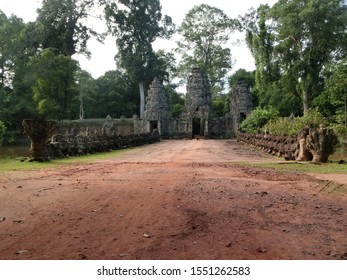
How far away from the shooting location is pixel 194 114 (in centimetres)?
4347

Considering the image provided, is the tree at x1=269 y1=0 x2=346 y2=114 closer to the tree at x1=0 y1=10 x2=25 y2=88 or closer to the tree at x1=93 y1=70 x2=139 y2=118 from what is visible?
the tree at x1=93 y1=70 x2=139 y2=118

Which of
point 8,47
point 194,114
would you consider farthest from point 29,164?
point 194,114

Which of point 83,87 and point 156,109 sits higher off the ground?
point 83,87

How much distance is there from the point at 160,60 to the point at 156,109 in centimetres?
1185

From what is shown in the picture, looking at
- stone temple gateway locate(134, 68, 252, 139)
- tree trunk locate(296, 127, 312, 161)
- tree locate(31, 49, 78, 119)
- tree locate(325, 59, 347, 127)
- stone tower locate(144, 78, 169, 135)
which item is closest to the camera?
tree trunk locate(296, 127, 312, 161)

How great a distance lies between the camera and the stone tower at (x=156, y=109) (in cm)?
4291

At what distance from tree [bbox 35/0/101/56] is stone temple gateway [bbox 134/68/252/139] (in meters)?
15.1

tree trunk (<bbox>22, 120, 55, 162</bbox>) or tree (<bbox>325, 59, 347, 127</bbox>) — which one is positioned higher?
tree (<bbox>325, 59, 347, 127</bbox>)

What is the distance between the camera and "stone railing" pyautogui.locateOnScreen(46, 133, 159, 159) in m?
16.0

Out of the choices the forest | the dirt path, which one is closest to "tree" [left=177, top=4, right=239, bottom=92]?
the forest

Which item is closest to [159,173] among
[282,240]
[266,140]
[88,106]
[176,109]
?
[282,240]

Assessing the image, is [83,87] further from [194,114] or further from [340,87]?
[340,87]

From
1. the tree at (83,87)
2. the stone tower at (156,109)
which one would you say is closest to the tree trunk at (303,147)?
the stone tower at (156,109)

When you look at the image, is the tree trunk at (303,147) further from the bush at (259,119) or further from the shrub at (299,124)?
the bush at (259,119)
